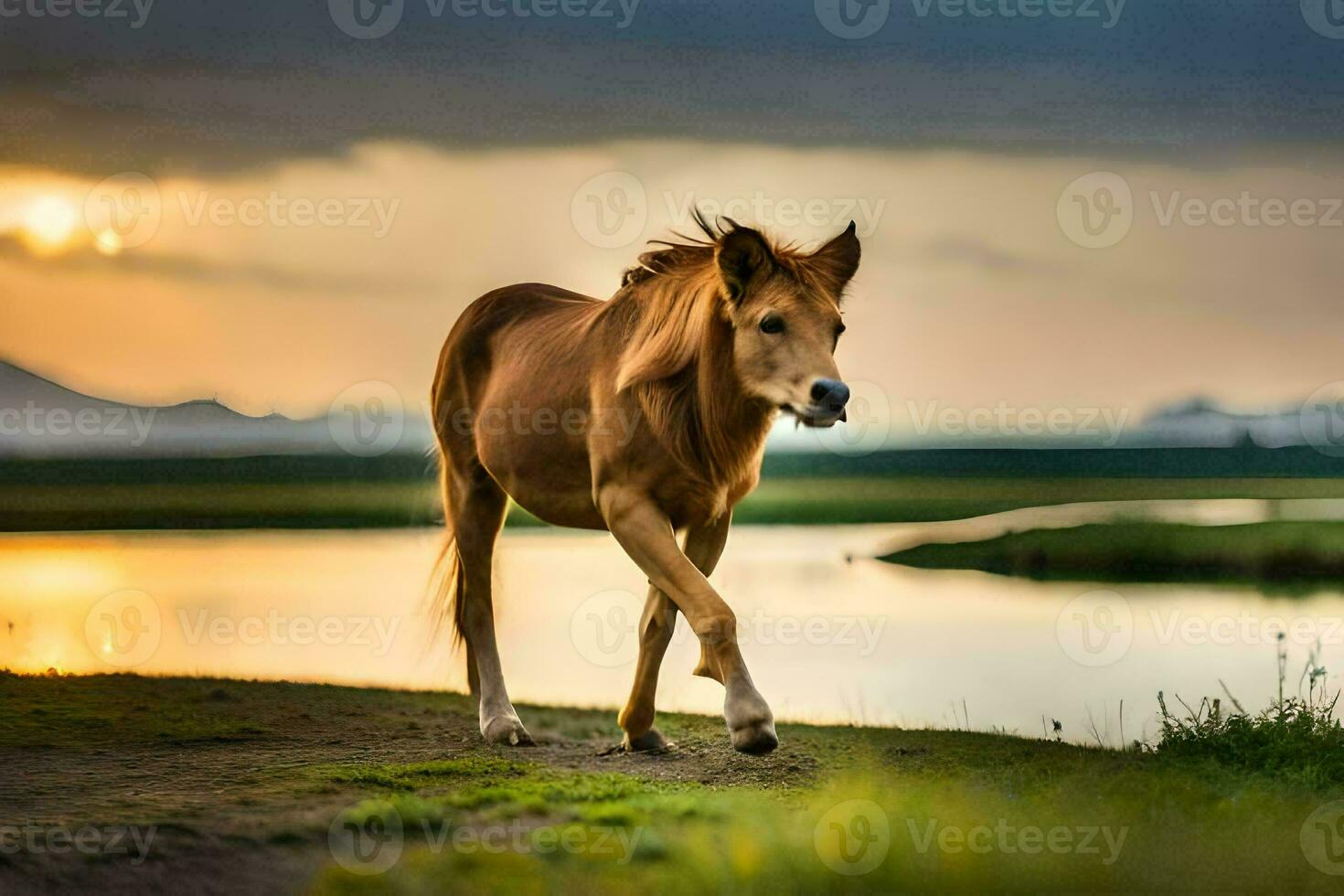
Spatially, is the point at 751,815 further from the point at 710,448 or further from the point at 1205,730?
the point at 1205,730

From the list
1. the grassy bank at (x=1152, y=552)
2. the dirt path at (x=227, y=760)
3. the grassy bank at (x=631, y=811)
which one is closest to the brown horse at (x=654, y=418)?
the dirt path at (x=227, y=760)

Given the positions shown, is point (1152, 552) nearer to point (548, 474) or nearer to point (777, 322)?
point (548, 474)

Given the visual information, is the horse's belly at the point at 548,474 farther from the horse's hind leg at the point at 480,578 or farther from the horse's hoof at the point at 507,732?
the horse's hoof at the point at 507,732

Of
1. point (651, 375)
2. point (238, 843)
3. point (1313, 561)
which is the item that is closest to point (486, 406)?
point (651, 375)

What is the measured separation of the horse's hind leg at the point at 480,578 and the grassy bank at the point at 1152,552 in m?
18.4

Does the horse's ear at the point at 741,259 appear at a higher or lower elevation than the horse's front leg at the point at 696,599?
higher

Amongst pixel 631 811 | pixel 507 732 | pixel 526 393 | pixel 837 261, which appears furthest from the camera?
pixel 507 732

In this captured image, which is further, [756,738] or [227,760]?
[227,760]

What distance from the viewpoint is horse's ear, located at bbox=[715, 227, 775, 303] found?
7.62 m

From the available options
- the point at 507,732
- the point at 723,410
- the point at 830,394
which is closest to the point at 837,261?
the point at 723,410

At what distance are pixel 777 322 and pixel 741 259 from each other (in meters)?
0.44

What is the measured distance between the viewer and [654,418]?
8156mm

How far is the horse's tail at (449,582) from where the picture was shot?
10219 millimetres

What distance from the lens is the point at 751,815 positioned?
6816 millimetres
